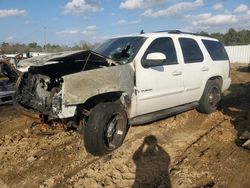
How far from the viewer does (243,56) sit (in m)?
42.4

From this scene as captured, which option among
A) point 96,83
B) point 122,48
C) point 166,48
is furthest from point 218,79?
point 96,83

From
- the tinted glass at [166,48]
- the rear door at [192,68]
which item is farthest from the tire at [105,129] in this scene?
the rear door at [192,68]

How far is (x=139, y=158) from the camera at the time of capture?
5.52 meters

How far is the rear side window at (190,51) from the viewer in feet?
24.2

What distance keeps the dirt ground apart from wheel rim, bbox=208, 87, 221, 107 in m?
0.76

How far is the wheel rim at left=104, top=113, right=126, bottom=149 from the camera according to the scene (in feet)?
18.6

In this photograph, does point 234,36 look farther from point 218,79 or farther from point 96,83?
point 96,83

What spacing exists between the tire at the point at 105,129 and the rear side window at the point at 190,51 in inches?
91.7

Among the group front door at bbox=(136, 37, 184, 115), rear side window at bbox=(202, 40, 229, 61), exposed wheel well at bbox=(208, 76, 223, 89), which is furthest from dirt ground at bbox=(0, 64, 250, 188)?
rear side window at bbox=(202, 40, 229, 61)

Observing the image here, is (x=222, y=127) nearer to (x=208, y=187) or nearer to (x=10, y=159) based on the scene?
(x=208, y=187)

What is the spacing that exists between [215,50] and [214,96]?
3.87 feet

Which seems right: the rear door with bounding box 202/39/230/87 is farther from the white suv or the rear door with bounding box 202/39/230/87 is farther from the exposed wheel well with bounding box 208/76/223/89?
the white suv

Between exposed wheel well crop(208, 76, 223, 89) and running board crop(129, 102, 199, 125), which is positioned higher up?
exposed wheel well crop(208, 76, 223, 89)

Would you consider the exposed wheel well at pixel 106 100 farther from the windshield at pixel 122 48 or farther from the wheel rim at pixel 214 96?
the wheel rim at pixel 214 96
